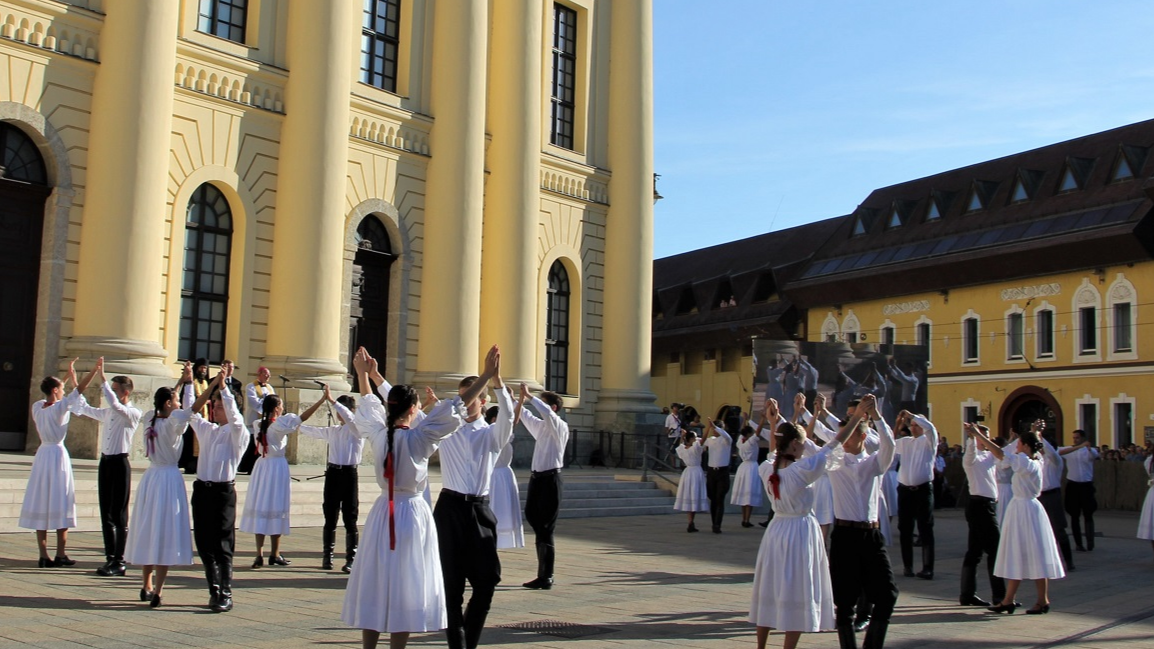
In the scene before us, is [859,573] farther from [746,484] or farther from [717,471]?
[746,484]

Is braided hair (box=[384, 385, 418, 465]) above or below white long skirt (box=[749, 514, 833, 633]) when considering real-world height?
above

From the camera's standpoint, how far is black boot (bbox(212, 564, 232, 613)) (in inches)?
413

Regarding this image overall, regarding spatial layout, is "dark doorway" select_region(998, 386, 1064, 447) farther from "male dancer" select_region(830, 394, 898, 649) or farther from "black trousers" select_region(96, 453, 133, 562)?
"black trousers" select_region(96, 453, 133, 562)

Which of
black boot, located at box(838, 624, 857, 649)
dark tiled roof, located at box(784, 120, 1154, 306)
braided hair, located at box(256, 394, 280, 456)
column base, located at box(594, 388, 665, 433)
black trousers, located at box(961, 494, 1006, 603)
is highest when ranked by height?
dark tiled roof, located at box(784, 120, 1154, 306)

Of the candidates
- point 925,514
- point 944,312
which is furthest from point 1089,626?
point 944,312

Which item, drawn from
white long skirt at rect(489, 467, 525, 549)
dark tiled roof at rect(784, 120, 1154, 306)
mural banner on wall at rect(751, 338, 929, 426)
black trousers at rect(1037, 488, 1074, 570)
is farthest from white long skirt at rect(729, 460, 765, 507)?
dark tiled roof at rect(784, 120, 1154, 306)

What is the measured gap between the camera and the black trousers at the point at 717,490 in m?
21.9

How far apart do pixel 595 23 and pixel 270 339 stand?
44.5 feet

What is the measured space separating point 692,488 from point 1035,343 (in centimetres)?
2933

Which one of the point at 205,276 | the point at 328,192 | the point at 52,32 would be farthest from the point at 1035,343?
the point at 52,32

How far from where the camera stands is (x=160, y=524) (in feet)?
34.9

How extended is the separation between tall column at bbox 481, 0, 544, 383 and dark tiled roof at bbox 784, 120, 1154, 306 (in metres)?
24.4

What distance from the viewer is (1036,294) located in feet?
156

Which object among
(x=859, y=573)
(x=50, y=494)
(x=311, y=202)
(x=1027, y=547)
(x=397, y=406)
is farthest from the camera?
(x=311, y=202)
